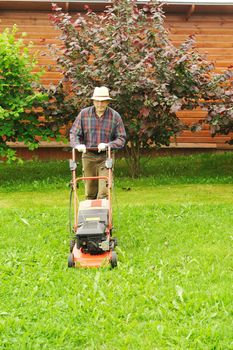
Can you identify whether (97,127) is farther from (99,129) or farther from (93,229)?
(93,229)

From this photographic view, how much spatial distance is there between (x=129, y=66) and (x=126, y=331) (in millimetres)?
6779

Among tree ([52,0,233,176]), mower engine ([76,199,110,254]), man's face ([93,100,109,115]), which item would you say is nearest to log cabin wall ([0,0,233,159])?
tree ([52,0,233,176])

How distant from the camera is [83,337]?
15.5 ft

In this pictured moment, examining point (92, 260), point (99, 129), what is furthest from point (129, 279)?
point (99, 129)

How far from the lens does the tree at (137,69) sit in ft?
35.8

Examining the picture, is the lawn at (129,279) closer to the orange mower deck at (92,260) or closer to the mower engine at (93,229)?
the orange mower deck at (92,260)

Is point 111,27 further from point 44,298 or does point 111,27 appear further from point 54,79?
point 44,298

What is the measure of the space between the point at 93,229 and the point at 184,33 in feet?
31.8

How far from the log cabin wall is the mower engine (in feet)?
27.0

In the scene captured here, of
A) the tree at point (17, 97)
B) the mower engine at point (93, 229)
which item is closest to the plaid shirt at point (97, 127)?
the mower engine at point (93, 229)

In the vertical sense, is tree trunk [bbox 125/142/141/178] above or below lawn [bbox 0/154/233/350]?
above

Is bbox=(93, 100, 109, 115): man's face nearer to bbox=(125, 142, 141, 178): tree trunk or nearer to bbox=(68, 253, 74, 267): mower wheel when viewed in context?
bbox=(68, 253, 74, 267): mower wheel

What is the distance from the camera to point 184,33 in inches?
591

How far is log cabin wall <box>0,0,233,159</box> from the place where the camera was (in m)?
14.8
